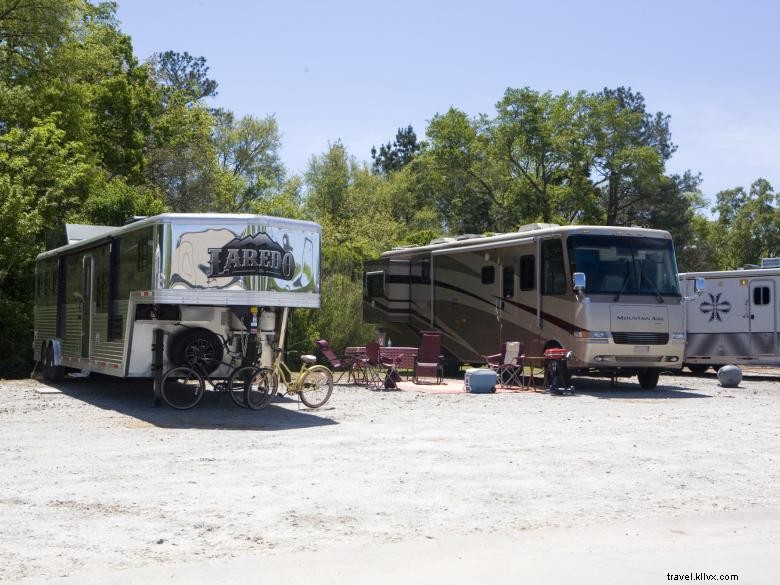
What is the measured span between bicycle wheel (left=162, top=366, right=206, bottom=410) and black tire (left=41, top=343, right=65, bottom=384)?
17.9 feet

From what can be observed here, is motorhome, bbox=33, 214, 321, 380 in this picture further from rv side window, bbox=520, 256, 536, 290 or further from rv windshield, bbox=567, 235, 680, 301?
rv side window, bbox=520, 256, 536, 290

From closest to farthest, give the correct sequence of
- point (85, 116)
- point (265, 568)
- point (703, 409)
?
point (265, 568) → point (703, 409) → point (85, 116)

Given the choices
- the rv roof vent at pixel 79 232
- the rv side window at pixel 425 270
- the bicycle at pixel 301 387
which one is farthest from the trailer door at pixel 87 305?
the rv side window at pixel 425 270

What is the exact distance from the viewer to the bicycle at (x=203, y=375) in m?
15.7

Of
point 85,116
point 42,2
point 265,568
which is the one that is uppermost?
point 42,2

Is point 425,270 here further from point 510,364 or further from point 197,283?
point 197,283

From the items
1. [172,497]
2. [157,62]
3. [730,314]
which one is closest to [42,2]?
[730,314]

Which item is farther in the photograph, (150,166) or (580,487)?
(150,166)

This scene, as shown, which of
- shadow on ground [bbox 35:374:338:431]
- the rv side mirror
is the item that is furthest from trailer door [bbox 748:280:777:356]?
shadow on ground [bbox 35:374:338:431]

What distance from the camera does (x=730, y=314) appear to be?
25938 mm

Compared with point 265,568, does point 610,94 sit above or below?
above

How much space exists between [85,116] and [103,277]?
1786 centimetres

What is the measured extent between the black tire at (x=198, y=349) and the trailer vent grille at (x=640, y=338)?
26.5 ft

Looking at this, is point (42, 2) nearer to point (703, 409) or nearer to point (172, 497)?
point (703, 409)
